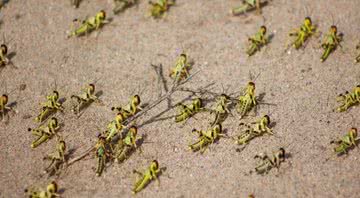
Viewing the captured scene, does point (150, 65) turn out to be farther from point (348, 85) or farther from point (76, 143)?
point (348, 85)

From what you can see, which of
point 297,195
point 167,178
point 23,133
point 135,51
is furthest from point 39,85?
point 297,195

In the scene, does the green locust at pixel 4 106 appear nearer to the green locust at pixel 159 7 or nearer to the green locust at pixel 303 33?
the green locust at pixel 159 7

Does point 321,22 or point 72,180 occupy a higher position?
point 321,22

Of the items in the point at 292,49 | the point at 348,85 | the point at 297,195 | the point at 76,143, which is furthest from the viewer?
the point at 292,49

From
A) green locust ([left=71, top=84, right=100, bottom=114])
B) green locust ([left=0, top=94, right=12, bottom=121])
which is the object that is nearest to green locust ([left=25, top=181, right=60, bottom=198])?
green locust ([left=71, top=84, right=100, bottom=114])

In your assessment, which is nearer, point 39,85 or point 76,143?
point 76,143

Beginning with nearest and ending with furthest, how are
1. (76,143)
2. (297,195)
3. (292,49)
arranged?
(297,195) → (76,143) → (292,49)

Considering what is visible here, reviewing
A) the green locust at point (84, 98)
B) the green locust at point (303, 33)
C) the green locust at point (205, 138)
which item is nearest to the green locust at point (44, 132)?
the green locust at point (84, 98)
